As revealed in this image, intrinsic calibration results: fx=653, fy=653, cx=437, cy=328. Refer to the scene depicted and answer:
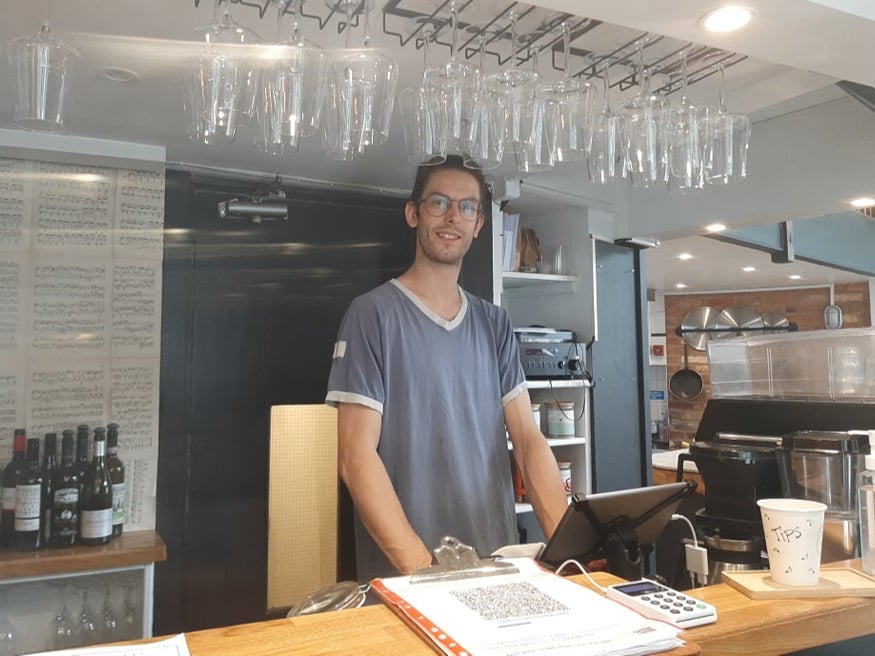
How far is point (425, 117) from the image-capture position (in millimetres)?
1297

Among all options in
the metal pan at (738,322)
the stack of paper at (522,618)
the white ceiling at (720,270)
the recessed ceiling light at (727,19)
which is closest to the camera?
the stack of paper at (522,618)

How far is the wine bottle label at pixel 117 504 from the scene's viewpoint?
84.1 inches

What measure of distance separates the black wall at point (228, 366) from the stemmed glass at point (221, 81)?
1.19 meters

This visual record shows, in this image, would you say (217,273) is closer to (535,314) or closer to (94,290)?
(94,290)

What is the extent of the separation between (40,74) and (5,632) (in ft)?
6.11

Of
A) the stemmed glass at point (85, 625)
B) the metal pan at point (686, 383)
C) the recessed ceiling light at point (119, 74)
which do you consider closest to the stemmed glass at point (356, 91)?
the recessed ceiling light at point (119, 74)

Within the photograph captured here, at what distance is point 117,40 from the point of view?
1.43 meters

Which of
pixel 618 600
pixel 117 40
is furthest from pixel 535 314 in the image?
pixel 618 600

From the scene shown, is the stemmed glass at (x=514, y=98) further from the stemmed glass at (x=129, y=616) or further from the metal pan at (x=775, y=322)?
the metal pan at (x=775, y=322)

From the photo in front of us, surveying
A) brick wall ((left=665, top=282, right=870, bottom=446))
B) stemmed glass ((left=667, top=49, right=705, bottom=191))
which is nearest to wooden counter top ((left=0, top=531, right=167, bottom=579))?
stemmed glass ((left=667, top=49, right=705, bottom=191))

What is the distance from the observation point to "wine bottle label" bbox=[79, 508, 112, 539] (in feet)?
6.71

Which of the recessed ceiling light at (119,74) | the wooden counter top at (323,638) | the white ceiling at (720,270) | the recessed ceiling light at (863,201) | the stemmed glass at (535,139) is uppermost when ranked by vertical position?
the white ceiling at (720,270)

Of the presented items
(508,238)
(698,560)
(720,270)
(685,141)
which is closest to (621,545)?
(698,560)

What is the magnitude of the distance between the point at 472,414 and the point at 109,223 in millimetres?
1549
